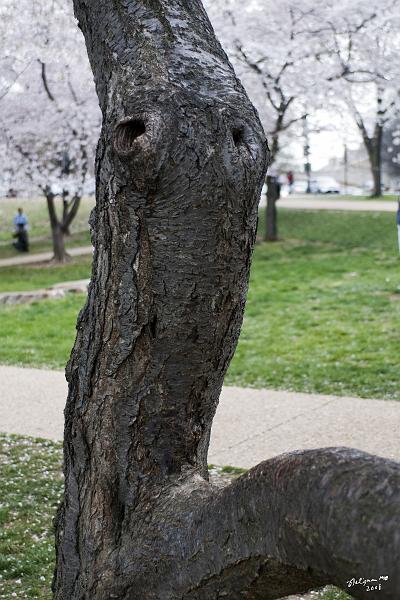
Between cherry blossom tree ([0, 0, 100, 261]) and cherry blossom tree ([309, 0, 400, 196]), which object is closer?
cherry blossom tree ([0, 0, 100, 261])

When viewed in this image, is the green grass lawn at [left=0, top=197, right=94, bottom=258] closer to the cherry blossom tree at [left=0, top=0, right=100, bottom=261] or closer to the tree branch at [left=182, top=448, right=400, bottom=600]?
the cherry blossom tree at [left=0, top=0, right=100, bottom=261]

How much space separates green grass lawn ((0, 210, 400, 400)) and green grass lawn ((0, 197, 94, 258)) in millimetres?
5915

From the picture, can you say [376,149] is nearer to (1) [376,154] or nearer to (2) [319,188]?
(1) [376,154]

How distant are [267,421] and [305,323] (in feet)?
13.6

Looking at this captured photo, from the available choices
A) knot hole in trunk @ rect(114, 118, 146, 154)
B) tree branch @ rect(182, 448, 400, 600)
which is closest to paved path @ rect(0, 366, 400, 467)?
tree branch @ rect(182, 448, 400, 600)

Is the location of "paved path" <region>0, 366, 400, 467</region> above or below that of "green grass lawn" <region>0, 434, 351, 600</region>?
above

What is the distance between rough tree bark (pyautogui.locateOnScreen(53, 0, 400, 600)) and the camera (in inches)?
102

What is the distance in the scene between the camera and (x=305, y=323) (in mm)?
10883

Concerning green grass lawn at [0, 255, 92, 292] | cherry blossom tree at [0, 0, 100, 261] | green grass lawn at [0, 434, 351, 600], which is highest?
cherry blossom tree at [0, 0, 100, 261]

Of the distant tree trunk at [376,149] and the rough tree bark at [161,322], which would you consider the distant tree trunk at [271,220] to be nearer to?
the distant tree trunk at [376,149]

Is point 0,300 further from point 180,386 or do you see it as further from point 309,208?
point 309,208

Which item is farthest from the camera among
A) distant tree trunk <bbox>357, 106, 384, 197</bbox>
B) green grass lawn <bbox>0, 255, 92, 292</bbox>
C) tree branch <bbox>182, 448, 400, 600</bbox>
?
distant tree trunk <bbox>357, 106, 384, 197</bbox>

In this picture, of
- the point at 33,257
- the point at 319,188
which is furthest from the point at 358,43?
the point at 319,188

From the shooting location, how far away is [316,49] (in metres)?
19.0
